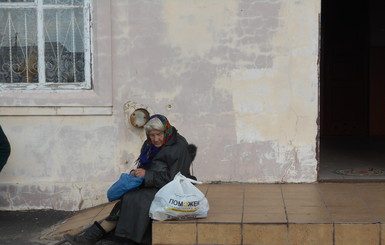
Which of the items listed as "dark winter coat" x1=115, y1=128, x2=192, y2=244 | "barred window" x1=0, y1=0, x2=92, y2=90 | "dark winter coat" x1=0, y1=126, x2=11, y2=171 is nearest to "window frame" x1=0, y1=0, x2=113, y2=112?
"barred window" x1=0, y1=0, x2=92, y2=90

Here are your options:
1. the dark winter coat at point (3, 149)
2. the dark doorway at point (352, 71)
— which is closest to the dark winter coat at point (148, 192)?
the dark winter coat at point (3, 149)

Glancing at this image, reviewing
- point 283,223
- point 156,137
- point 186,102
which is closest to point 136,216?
point 156,137

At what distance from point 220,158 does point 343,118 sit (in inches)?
196

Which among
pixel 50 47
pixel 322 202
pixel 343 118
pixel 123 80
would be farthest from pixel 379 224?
pixel 343 118

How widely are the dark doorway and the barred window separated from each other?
5538 millimetres

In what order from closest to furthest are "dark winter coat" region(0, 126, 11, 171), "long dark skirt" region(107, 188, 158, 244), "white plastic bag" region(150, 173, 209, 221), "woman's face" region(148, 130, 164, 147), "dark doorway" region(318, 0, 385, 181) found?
"white plastic bag" region(150, 173, 209, 221)
"long dark skirt" region(107, 188, 158, 244)
"woman's face" region(148, 130, 164, 147)
"dark winter coat" region(0, 126, 11, 171)
"dark doorway" region(318, 0, 385, 181)

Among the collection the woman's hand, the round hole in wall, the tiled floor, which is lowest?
the tiled floor

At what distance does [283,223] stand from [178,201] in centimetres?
93

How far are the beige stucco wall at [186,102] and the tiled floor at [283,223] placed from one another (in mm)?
801

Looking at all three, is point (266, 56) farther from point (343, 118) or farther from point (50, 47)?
point (343, 118)

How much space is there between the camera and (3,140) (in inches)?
223

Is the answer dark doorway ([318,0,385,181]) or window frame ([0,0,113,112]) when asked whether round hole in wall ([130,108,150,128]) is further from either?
dark doorway ([318,0,385,181])

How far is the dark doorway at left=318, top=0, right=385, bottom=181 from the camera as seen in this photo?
33.2ft

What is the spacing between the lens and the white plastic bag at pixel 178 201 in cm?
446
